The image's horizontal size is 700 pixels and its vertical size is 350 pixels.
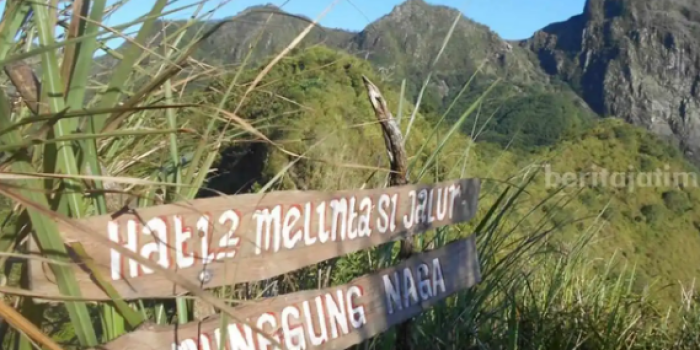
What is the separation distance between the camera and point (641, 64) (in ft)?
332

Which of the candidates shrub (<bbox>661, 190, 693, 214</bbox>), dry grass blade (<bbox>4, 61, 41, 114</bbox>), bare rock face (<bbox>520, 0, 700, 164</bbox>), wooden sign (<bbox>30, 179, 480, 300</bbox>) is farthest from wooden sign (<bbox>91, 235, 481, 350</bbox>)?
bare rock face (<bbox>520, 0, 700, 164</bbox>)

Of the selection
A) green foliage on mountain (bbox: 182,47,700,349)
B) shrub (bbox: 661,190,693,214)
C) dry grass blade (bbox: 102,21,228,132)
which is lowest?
shrub (bbox: 661,190,693,214)

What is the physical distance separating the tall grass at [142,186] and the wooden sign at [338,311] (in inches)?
4.8

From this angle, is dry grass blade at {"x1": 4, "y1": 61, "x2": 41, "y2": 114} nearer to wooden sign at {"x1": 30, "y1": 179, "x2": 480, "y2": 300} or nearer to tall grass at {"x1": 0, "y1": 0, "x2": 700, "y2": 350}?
tall grass at {"x1": 0, "y1": 0, "x2": 700, "y2": 350}

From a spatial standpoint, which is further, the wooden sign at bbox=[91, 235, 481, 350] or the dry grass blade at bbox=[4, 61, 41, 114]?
the wooden sign at bbox=[91, 235, 481, 350]

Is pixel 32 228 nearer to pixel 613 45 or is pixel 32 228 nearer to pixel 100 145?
pixel 100 145

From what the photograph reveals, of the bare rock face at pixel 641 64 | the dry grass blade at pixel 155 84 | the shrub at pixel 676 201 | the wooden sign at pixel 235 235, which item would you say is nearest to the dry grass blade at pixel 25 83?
the dry grass blade at pixel 155 84

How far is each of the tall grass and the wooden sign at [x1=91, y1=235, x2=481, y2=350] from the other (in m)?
0.12

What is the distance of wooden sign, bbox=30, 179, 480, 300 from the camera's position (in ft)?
4.57

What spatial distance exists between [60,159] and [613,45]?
108021mm

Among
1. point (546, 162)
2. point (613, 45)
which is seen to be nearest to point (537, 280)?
point (546, 162)

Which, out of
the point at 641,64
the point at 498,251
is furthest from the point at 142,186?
the point at 641,64

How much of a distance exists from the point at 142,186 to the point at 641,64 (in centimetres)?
10742

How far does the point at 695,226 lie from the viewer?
33500 mm
